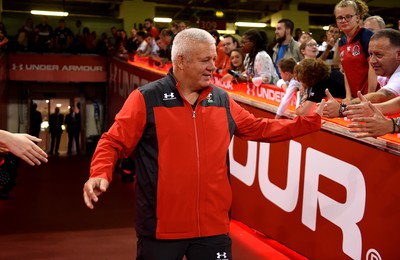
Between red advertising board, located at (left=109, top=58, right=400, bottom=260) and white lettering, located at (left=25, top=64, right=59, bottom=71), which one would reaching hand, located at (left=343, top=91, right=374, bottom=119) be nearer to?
red advertising board, located at (left=109, top=58, right=400, bottom=260)

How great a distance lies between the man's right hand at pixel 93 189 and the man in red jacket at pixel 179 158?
74 mm

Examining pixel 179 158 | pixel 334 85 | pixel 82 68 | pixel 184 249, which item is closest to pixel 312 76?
pixel 334 85

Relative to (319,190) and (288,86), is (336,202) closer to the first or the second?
(319,190)

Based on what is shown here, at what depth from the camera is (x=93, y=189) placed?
8.05 ft

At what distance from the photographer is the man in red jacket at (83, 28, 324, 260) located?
2617 millimetres

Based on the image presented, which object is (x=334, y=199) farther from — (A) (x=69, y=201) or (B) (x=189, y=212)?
(A) (x=69, y=201)

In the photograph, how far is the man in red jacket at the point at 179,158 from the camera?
2617mm

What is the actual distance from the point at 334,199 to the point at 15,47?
1400 cm

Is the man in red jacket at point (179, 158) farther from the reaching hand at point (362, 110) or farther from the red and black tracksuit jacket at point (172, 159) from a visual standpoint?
the reaching hand at point (362, 110)

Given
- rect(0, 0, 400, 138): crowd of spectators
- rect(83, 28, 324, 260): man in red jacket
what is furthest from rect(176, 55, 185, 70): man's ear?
rect(0, 0, 400, 138): crowd of spectators

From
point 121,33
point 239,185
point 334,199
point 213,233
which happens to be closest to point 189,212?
point 213,233

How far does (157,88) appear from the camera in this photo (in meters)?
2.71

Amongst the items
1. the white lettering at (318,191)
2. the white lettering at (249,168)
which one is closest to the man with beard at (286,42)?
the white lettering at (249,168)

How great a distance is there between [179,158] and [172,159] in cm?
3
